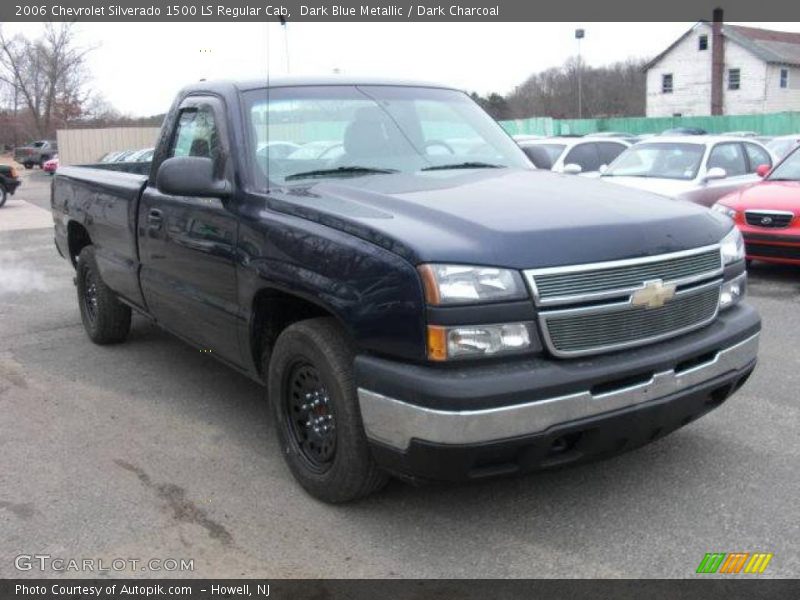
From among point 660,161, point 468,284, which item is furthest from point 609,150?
point 468,284

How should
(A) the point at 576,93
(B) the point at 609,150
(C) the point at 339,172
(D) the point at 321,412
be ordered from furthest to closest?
(A) the point at 576,93 → (B) the point at 609,150 → (C) the point at 339,172 → (D) the point at 321,412

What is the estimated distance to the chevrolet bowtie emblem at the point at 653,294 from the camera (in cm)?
312

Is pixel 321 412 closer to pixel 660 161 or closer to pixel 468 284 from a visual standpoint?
pixel 468 284

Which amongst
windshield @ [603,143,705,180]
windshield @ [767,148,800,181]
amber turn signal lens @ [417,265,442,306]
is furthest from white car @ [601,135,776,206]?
amber turn signal lens @ [417,265,442,306]

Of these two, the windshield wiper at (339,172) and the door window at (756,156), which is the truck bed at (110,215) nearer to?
the windshield wiper at (339,172)

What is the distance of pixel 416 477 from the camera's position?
305cm

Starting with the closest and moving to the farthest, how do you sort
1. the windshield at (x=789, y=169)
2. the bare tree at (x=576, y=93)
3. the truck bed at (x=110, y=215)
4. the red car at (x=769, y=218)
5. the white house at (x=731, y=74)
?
the truck bed at (x=110, y=215) < the red car at (x=769, y=218) < the windshield at (x=789, y=169) < the white house at (x=731, y=74) < the bare tree at (x=576, y=93)

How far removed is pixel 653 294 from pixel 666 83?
6109cm

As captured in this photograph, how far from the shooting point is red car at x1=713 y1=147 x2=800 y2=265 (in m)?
8.26

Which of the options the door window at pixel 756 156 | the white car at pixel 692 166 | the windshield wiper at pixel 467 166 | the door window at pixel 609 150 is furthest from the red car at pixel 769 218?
the door window at pixel 609 150

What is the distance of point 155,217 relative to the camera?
482 centimetres

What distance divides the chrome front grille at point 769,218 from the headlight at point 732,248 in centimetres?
506

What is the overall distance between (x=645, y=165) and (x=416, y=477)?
30.0 feet

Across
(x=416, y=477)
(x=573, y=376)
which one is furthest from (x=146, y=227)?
(x=573, y=376)
